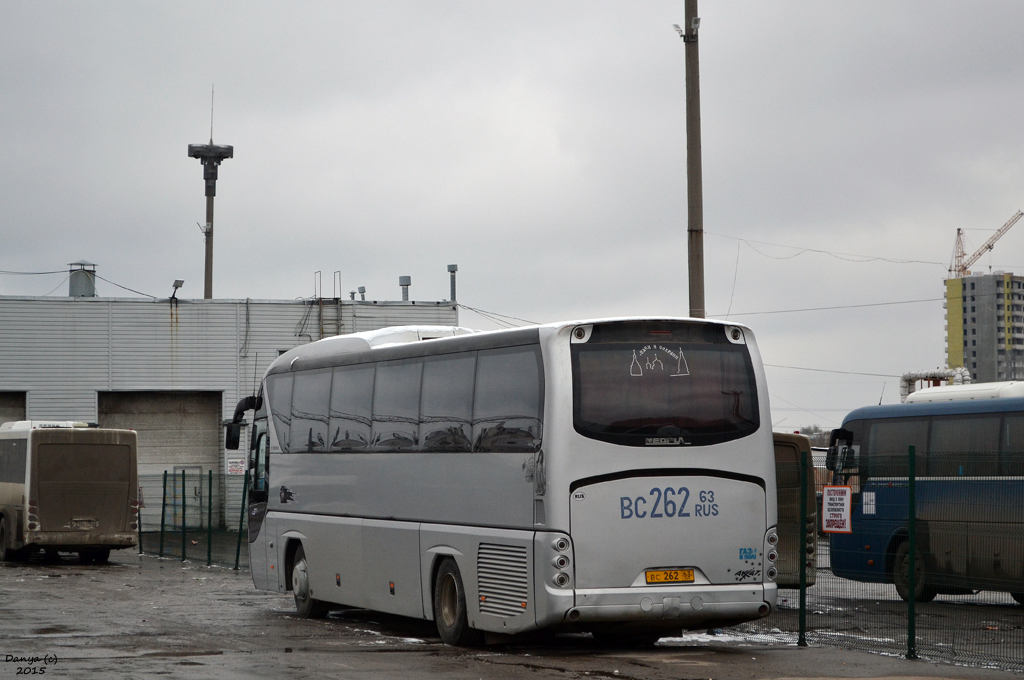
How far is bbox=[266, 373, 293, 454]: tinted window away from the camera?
59.2 feet

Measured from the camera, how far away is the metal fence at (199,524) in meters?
30.7

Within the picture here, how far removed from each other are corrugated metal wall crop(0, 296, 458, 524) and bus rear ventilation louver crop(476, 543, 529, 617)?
91.5 ft

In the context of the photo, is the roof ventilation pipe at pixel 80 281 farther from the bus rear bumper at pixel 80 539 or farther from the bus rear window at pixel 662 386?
the bus rear window at pixel 662 386

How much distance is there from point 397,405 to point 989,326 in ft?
305

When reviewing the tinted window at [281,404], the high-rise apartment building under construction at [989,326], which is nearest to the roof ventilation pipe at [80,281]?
the tinted window at [281,404]

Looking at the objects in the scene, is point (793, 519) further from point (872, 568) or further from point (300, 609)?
point (300, 609)

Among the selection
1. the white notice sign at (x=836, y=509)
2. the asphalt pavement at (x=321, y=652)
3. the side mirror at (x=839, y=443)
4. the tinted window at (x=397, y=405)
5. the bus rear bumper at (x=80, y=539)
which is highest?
the tinted window at (x=397, y=405)

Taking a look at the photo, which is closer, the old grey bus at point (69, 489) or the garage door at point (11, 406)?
the old grey bus at point (69, 489)

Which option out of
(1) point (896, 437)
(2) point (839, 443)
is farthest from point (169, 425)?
(1) point (896, 437)

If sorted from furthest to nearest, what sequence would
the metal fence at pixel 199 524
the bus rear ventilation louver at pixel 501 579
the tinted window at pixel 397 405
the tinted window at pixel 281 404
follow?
the metal fence at pixel 199 524, the tinted window at pixel 281 404, the tinted window at pixel 397 405, the bus rear ventilation louver at pixel 501 579

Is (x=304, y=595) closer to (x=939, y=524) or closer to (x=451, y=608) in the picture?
(x=451, y=608)

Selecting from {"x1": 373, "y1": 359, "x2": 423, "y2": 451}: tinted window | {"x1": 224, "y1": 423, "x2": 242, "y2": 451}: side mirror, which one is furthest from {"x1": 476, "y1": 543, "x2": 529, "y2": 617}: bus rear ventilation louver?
{"x1": 224, "y1": 423, "x2": 242, "y2": 451}: side mirror

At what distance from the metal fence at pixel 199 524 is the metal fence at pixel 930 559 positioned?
55.8 ft

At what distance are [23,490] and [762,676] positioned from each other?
21.1 m
